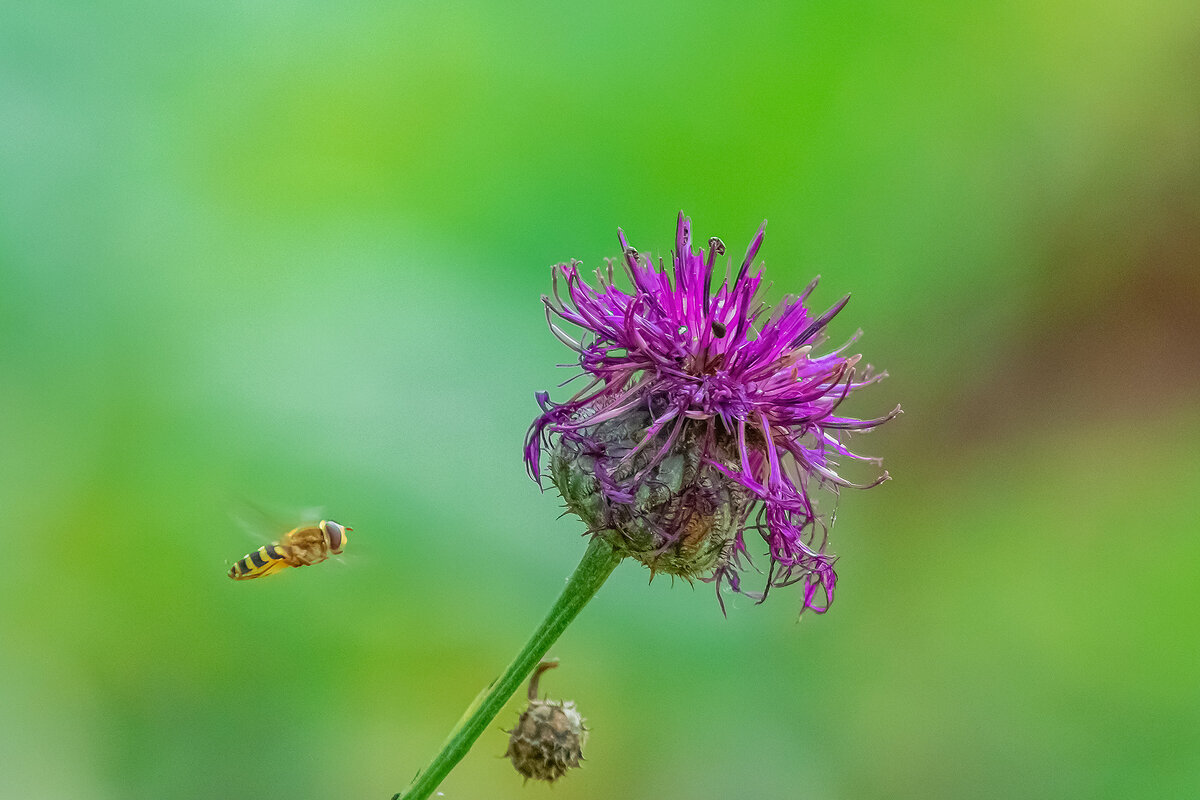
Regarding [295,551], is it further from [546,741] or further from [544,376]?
[544,376]

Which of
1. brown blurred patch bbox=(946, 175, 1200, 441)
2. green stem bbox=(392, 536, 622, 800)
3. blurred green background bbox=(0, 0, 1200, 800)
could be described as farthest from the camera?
brown blurred patch bbox=(946, 175, 1200, 441)

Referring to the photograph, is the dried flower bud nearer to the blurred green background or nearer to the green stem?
the green stem

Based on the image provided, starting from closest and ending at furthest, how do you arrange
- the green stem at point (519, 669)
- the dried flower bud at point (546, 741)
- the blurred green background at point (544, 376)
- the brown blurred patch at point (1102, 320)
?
the green stem at point (519, 669)
the dried flower bud at point (546, 741)
the blurred green background at point (544, 376)
the brown blurred patch at point (1102, 320)

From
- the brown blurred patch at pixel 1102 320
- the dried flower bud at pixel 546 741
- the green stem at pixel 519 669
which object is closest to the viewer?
the green stem at pixel 519 669

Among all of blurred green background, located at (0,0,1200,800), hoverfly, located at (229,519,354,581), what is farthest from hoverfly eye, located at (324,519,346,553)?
blurred green background, located at (0,0,1200,800)

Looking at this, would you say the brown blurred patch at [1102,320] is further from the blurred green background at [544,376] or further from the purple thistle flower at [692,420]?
the purple thistle flower at [692,420]

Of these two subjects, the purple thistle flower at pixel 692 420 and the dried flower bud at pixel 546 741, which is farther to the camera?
the dried flower bud at pixel 546 741

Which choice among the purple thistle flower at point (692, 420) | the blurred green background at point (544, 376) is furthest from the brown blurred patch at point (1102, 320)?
the purple thistle flower at point (692, 420)
